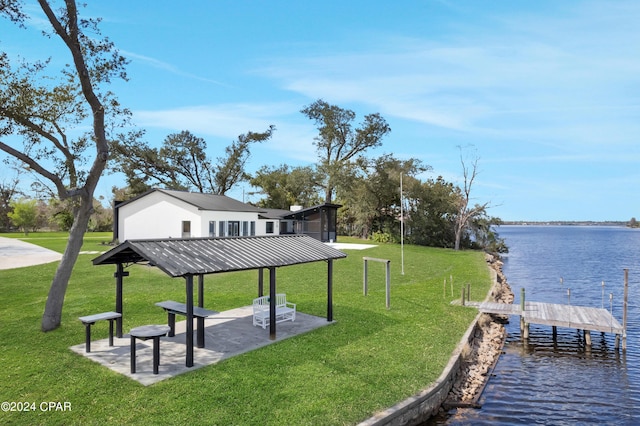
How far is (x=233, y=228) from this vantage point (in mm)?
32469

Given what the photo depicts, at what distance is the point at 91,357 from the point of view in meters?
8.80

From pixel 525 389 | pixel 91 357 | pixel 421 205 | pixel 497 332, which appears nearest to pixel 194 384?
pixel 91 357

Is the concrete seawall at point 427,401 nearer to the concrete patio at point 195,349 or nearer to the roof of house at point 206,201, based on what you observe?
the concrete patio at point 195,349

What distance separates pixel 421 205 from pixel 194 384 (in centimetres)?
3933

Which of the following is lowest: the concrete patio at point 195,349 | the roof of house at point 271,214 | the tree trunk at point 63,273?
the concrete patio at point 195,349

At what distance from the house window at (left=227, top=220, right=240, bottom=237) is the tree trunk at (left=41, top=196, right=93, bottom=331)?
20.0 metres

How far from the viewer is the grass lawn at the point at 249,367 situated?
259 inches

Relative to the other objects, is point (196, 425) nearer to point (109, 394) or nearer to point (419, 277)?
point (109, 394)

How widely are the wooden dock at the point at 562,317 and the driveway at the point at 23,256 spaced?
82.1 feet

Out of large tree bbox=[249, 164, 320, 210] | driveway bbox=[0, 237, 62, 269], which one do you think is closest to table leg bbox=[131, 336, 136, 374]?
driveway bbox=[0, 237, 62, 269]

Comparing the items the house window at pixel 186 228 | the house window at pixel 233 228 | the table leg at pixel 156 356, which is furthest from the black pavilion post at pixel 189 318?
the house window at pixel 233 228

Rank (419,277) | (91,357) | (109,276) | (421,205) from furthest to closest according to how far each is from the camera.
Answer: (421,205), (419,277), (109,276), (91,357)

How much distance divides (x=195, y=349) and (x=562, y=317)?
1286cm

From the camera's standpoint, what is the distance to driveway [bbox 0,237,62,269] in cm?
2353
